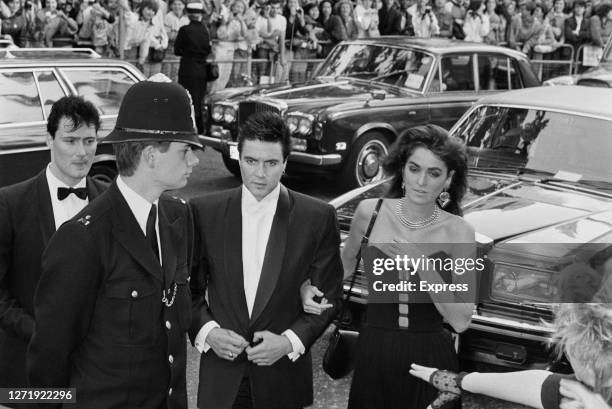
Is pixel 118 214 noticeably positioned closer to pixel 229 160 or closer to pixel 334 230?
pixel 334 230

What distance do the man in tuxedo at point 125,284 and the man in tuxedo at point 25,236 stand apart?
23.3 inches

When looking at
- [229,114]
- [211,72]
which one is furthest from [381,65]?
[211,72]

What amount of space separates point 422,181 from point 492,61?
26.7 ft

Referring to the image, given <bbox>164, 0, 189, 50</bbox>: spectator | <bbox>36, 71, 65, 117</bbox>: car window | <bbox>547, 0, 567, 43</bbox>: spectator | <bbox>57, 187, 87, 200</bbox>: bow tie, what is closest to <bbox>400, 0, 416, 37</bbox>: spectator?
<bbox>547, 0, 567, 43</bbox>: spectator

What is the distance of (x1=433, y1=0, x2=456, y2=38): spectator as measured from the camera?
19419 mm

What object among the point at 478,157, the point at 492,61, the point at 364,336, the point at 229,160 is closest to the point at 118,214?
the point at 364,336

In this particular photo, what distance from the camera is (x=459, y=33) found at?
768 inches

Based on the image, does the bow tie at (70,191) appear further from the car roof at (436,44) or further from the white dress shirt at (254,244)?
the car roof at (436,44)

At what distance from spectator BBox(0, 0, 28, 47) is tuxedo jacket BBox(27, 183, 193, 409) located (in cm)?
1213

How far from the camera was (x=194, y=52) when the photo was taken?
45.0ft

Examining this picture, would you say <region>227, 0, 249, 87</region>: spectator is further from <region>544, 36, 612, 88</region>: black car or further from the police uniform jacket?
<region>544, 36, 612, 88</region>: black car

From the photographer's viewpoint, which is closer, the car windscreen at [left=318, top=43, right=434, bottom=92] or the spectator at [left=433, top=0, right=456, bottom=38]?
the car windscreen at [left=318, top=43, right=434, bottom=92]

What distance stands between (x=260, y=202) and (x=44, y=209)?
33.4 inches

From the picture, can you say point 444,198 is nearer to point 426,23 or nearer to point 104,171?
point 104,171
